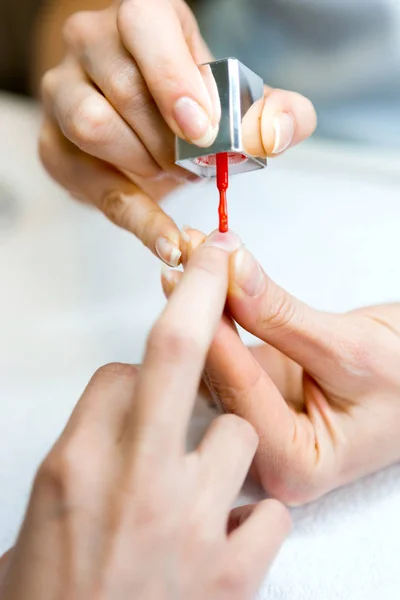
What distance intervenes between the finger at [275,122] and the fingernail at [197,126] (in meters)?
0.03

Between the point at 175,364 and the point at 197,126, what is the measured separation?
214 mm

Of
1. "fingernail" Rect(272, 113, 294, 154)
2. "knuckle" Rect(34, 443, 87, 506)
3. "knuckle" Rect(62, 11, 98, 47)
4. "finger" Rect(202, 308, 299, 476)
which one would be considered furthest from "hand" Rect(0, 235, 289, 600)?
"knuckle" Rect(62, 11, 98, 47)

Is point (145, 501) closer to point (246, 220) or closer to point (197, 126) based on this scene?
point (197, 126)

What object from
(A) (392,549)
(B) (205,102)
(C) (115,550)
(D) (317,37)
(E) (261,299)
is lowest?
(A) (392,549)

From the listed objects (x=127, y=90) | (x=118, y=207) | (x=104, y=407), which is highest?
(x=127, y=90)

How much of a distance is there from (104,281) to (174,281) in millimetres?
360

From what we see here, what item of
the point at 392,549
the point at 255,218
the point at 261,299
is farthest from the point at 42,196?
the point at 392,549

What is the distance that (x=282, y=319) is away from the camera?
51 cm

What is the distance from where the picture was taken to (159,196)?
814mm

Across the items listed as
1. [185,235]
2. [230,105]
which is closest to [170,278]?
[185,235]

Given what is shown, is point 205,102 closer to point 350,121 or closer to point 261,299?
point 261,299

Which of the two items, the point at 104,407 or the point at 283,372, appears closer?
the point at 104,407

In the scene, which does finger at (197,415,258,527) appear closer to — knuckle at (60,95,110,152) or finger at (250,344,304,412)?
finger at (250,344,304,412)

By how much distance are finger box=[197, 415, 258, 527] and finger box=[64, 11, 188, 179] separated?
0.95ft
